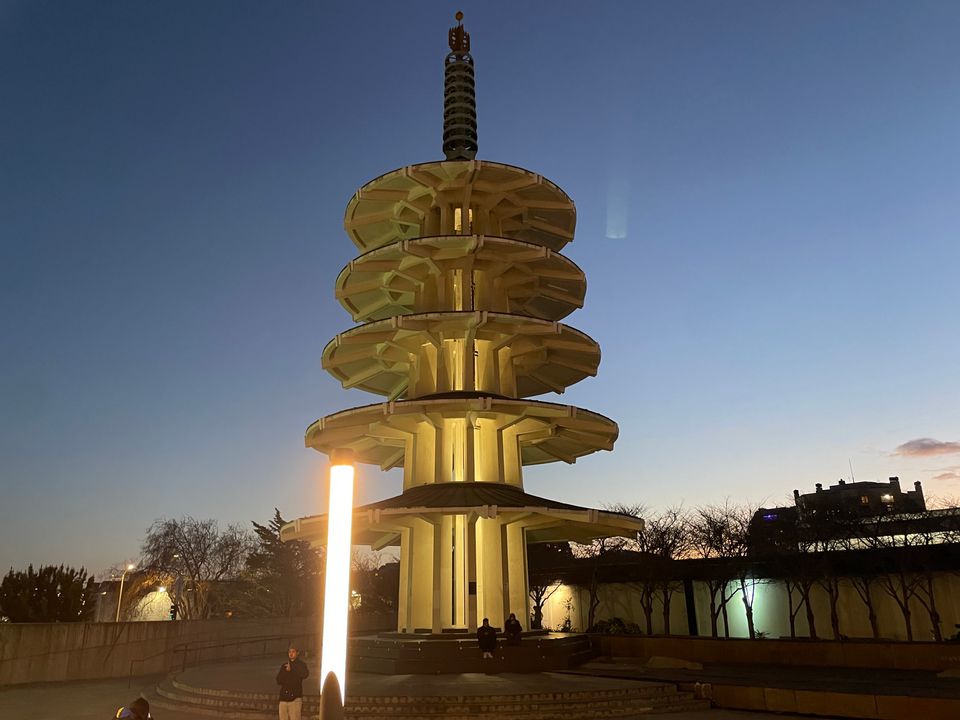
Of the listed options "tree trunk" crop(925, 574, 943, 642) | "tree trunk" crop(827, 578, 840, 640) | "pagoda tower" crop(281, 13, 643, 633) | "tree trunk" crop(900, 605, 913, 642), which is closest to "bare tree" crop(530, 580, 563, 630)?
"pagoda tower" crop(281, 13, 643, 633)

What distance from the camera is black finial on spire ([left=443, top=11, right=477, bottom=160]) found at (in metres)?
34.2

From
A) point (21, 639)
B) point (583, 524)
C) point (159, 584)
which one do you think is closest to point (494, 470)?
point (583, 524)

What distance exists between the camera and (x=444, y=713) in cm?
1609

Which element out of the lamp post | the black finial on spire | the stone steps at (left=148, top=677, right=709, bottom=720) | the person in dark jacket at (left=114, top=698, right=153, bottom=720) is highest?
the black finial on spire

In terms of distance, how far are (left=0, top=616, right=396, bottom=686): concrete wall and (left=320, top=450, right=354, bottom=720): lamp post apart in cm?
2533

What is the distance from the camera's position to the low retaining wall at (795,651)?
22.1 meters

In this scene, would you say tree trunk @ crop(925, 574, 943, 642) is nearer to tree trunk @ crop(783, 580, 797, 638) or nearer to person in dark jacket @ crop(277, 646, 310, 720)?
tree trunk @ crop(783, 580, 797, 638)

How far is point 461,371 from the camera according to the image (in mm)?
28047

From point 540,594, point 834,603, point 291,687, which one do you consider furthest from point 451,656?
point 540,594

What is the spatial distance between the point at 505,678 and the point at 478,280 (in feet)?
53.2

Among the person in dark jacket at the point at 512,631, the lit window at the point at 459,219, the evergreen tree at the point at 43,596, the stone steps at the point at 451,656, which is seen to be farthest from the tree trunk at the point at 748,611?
the evergreen tree at the point at 43,596

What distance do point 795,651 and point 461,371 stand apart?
15623 millimetres

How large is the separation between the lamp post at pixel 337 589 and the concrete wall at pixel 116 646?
25325 millimetres

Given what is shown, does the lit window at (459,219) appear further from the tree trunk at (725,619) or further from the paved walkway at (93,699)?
the tree trunk at (725,619)
